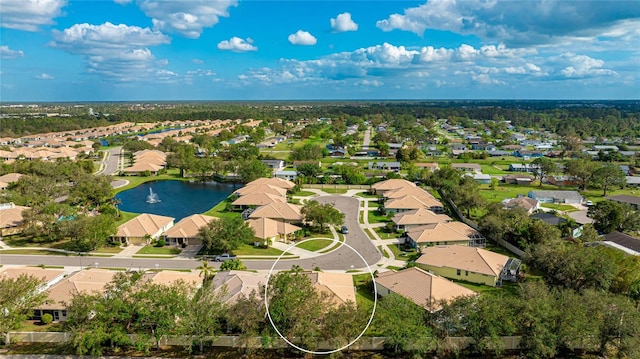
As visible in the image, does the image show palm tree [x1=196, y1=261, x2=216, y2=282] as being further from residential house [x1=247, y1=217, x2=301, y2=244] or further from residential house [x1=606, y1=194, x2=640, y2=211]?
residential house [x1=606, y1=194, x2=640, y2=211]

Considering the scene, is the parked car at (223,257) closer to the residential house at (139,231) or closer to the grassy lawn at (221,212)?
the residential house at (139,231)

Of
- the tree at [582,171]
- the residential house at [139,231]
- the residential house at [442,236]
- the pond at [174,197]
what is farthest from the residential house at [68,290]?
the tree at [582,171]

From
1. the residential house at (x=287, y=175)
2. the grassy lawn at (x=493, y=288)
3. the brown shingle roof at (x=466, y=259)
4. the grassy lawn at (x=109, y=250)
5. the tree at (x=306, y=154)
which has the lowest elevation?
the grassy lawn at (x=493, y=288)

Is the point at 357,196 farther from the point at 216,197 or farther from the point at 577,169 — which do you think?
the point at 577,169

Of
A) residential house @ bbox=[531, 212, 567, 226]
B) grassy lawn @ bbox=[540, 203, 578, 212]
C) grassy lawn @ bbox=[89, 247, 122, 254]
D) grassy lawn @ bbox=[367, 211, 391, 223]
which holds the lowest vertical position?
grassy lawn @ bbox=[89, 247, 122, 254]

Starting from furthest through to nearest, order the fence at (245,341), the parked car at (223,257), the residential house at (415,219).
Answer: the residential house at (415,219) → the parked car at (223,257) → the fence at (245,341)

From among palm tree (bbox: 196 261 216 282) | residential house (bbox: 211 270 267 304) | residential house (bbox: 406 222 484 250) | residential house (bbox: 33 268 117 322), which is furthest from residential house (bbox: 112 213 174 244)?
residential house (bbox: 406 222 484 250)
